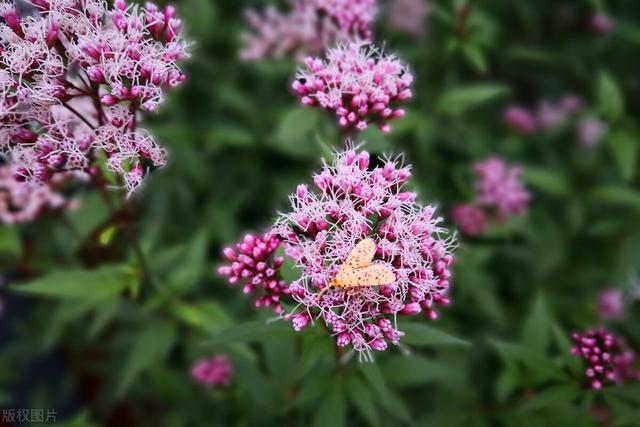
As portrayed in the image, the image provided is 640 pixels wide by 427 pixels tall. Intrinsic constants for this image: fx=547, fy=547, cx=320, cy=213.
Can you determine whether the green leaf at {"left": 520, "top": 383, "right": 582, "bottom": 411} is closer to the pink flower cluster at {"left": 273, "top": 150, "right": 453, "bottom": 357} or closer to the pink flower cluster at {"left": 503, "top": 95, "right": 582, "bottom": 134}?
the pink flower cluster at {"left": 273, "top": 150, "right": 453, "bottom": 357}

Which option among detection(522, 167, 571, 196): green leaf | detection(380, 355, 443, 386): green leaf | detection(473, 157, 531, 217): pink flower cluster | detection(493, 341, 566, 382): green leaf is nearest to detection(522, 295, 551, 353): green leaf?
detection(493, 341, 566, 382): green leaf

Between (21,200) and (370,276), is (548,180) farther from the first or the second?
(21,200)

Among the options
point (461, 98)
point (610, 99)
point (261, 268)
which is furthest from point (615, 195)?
point (261, 268)

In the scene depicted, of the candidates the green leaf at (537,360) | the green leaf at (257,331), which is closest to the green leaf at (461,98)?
the green leaf at (537,360)

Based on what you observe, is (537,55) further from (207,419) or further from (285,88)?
(207,419)

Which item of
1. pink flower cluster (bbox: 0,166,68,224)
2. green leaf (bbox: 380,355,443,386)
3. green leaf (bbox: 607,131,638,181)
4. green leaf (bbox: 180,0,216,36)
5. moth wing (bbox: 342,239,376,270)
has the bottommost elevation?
green leaf (bbox: 380,355,443,386)

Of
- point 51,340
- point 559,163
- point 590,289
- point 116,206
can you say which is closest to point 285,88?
point 116,206

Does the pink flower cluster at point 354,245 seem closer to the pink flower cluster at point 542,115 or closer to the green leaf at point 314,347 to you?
the green leaf at point 314,347
